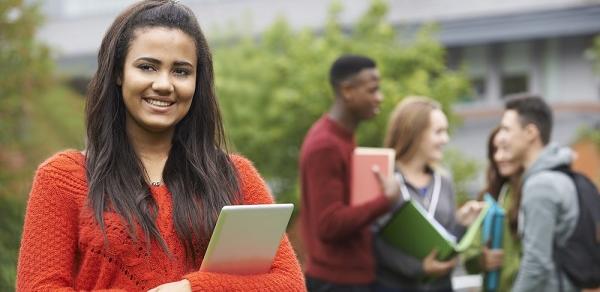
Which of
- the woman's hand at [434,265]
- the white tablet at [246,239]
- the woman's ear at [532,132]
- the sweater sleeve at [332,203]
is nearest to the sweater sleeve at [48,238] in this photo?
the white tablet at [246,239]

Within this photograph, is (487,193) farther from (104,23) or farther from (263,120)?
(104,23)

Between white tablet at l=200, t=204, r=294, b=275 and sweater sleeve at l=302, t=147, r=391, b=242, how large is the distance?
260 cm

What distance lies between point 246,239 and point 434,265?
10.4ft

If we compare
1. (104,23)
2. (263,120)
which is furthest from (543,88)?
(104,23)

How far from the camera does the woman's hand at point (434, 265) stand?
5.75 m

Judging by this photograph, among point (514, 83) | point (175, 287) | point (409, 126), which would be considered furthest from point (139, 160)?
point (514, 83)

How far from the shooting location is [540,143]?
18.4ft

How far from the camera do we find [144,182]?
9.56 ft

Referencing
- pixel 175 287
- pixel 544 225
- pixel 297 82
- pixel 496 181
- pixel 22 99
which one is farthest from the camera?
pixel 297 82

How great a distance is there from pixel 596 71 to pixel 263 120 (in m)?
5.54

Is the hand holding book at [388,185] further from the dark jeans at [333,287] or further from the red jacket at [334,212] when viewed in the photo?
the dark jeans at [333,287]

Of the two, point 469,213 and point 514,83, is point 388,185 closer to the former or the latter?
point 469,213

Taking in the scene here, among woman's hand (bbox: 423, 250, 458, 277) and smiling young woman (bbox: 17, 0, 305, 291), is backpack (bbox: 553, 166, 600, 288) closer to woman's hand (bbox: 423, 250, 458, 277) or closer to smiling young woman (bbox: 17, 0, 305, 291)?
woman's hand (bbox: 423, 250, 458, 277)

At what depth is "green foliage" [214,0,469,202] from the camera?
15.5 meters
